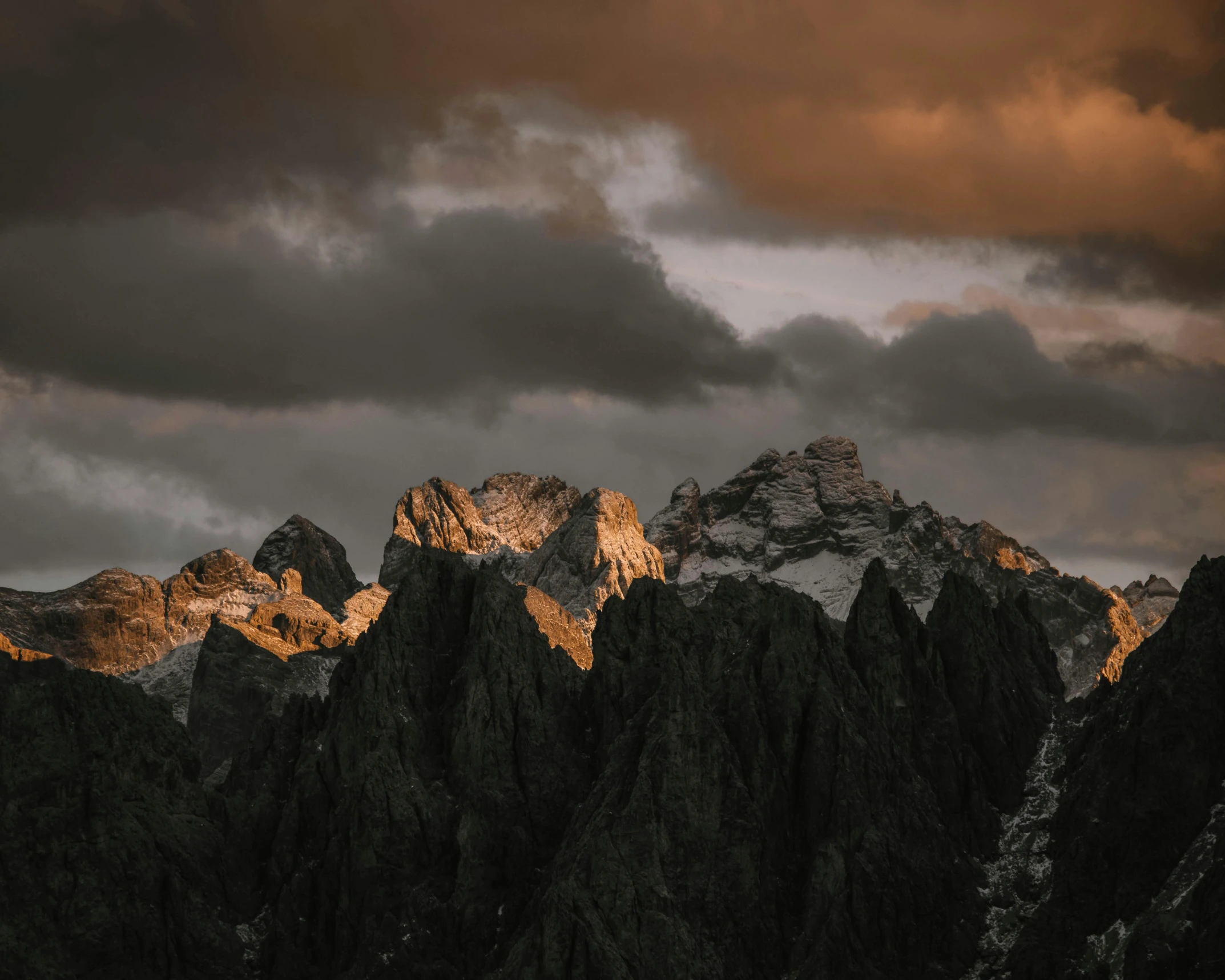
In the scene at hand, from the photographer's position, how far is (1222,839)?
19988cm

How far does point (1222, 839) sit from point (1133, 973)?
2013cm

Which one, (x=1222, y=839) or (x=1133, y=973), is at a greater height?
(x=1222, y=839)

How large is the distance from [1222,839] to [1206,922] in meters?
12.2

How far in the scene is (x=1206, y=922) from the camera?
630 feet

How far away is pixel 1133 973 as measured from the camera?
193875 millimetres

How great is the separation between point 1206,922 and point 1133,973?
1034 centimetres
